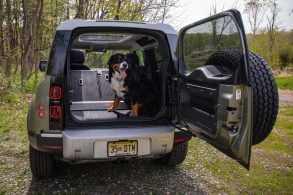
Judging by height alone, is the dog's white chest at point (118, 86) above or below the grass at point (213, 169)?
above

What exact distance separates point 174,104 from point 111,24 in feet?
3.51

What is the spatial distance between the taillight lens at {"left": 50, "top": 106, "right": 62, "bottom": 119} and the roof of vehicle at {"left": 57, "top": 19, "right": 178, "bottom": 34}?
78 cm

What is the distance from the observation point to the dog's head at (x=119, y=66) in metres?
4.08

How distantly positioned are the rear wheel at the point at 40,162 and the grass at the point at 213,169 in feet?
0.48

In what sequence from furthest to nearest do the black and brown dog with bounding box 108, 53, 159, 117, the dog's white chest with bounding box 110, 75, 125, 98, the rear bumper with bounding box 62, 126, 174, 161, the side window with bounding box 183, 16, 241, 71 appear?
the dog's white chest with bounding box 110, 75, 125, 98 < the black and brown dog with bounding box 108, 53, 159, 117 < the rear bumper with bounding box 62, 126, 174, 161 < the side window with bounding box 183, 16, 241, 71

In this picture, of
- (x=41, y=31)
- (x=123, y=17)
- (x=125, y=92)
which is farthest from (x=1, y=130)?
(x=41, y=31)

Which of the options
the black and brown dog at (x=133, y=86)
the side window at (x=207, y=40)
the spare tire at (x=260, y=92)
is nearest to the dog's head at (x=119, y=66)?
the black and brown dog at (x=133, y=86)

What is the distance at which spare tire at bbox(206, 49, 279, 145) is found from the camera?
257cm

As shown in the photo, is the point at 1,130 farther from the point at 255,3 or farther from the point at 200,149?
the point at 255,3

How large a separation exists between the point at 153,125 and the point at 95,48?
2593 mm

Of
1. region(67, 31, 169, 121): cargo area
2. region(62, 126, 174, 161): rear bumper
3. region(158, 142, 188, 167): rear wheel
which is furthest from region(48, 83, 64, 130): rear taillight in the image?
region(158, 142, 188, 167): rear wheel

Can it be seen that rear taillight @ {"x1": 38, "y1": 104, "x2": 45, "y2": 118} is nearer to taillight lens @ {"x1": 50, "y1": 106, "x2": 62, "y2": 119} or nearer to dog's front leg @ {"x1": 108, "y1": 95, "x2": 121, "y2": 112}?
taillight lens @ {"x1": 50, "y1": 106, "x2": 62, "y2": 119}

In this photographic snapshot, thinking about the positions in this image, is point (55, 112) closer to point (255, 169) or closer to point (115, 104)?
point (115, 104)

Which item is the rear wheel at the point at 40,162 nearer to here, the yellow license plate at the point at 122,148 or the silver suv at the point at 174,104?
the silver suv at the point at 174,104
